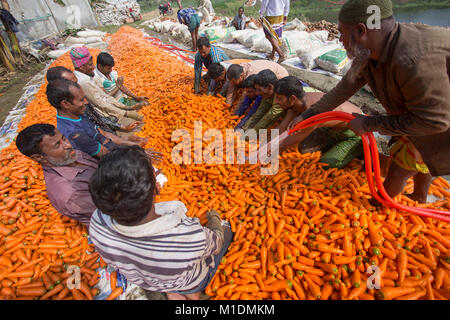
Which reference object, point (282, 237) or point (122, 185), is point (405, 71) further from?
point (122, 185)

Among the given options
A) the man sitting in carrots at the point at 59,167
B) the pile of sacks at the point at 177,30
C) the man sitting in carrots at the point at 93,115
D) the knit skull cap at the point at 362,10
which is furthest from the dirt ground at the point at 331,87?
the man sitting in carrots at the point at 59,167

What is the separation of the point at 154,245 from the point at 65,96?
2.46 metres

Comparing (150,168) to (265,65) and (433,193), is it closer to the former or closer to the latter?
(433,193)

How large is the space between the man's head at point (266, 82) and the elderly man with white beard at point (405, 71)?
5.63ft

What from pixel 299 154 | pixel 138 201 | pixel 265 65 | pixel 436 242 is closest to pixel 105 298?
pixel 138 201

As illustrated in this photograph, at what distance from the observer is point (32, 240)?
262cm

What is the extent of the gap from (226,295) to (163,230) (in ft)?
3.79

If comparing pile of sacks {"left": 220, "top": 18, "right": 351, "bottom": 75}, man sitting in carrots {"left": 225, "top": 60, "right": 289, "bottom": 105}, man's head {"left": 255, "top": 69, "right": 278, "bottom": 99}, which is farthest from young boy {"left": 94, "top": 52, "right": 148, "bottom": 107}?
pile of sacks {"left": 220, "top": 18, "right": 351, "bottom": 75}

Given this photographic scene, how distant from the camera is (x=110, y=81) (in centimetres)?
527

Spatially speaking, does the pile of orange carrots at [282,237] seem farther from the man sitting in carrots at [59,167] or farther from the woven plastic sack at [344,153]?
the man sitting in carrots at [59,167]

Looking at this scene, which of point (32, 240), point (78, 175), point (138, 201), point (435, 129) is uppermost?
point (138, 201)

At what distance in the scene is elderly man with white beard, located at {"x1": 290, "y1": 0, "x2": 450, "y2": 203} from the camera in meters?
1.28

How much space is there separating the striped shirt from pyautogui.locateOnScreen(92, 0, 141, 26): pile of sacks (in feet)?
89.6

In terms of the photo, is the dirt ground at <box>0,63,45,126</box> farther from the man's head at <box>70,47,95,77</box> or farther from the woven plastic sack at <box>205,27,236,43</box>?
the woven plastic sack at <box>205,27,236,43</box>
